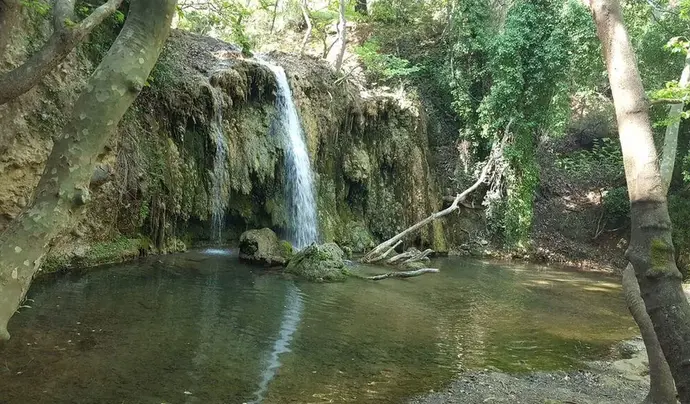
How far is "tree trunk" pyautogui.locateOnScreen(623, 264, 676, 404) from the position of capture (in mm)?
3725

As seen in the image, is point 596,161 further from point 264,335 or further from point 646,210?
point 646,210

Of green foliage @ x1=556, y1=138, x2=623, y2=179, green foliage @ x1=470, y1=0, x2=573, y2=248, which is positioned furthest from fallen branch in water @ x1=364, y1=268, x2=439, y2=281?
green foliage @ x1=556, y1=138, x2=623, y2=179

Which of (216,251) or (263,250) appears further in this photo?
(216,251)

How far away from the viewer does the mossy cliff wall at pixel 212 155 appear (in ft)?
28.2

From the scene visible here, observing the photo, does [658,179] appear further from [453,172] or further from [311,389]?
[453,172]

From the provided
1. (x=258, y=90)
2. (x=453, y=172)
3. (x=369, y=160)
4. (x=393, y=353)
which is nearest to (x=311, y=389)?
(x=393, y=353)

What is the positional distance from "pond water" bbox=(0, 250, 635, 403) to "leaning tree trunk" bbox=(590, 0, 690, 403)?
3.06 m

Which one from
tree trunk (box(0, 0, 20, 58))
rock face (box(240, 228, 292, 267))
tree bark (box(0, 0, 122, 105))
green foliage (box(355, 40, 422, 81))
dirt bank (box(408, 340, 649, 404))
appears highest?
green foliage (box(355, 40, 422, 81))

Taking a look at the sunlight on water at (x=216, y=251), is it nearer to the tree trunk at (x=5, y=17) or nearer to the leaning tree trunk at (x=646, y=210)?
the tree trunk at (x=5, y=17)

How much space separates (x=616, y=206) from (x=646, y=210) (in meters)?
20.1

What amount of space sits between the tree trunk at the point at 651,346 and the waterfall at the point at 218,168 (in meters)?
10.3

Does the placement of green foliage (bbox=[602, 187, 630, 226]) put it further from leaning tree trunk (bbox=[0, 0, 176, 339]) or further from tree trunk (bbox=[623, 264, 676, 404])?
leaning tree trunk (bbox=[0, 0, 176, 339])

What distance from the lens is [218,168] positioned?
1300cm

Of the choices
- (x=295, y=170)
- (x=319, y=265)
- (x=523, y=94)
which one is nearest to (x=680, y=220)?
(x=523, y=94)
